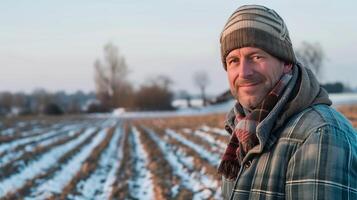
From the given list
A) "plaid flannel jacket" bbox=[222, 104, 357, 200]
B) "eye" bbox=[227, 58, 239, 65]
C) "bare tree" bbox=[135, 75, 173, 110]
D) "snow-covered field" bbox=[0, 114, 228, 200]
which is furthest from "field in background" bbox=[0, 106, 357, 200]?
"bare tree" bbox=[135, 75, 173, 110]

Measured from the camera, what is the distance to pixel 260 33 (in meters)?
2.02

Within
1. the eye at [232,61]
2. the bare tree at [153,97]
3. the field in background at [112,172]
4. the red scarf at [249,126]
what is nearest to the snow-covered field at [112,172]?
the field in background at [112,172]

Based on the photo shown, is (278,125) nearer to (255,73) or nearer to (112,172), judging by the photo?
(255,73)

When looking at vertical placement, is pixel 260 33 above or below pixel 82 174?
above

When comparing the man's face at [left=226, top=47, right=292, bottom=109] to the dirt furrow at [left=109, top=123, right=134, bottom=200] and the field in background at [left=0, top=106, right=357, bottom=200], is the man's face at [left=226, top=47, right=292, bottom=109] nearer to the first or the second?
the field in background at [left=0, top=106, right=357, bottom=200]

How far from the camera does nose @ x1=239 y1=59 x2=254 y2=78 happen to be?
203 centimetres

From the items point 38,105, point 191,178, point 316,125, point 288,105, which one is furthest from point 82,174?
point 38,105

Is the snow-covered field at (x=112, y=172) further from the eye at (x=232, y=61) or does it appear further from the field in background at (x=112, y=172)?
the eye at (x=232, y=61)

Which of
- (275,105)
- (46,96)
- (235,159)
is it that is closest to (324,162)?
(275,105)

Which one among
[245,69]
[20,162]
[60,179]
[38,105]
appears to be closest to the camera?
[245,69]

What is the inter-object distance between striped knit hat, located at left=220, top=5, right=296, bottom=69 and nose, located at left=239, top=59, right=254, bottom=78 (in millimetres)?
68

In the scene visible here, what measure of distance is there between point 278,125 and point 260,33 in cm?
37

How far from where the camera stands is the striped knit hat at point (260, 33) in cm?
202

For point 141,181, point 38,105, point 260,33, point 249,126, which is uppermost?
point 38,105
